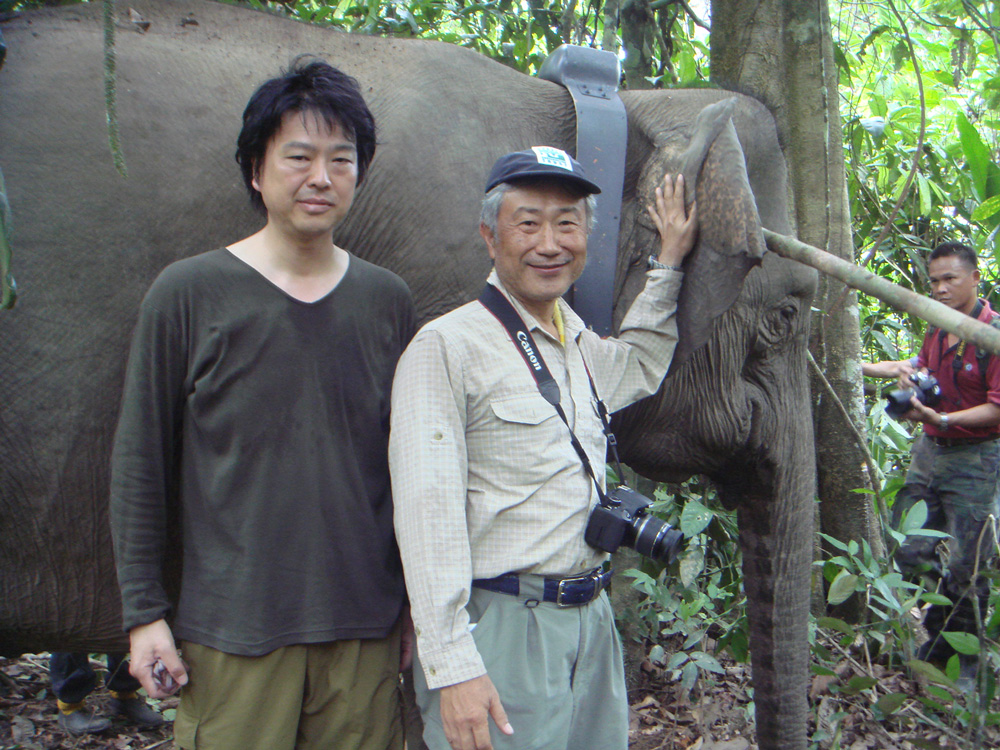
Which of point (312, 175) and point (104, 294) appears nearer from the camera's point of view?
point (312, 175)

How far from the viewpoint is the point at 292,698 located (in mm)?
1904

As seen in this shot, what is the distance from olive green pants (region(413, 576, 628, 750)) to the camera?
1877mm

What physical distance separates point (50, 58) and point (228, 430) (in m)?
1.24

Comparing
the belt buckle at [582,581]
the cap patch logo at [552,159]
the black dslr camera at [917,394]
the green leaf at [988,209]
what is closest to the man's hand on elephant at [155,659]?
the belt buckle at [582,581]

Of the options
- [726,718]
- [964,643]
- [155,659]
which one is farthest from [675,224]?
[726,718]

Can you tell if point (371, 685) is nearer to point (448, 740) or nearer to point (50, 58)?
point (448, 740)

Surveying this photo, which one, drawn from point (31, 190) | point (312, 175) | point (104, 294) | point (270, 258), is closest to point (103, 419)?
point (104, 294)

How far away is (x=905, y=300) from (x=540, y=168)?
813 mm

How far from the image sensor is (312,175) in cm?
188

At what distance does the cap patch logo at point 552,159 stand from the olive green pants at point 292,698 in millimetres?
1141

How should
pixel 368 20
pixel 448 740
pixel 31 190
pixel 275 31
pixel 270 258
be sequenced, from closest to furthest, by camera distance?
Answer: pixel 448 740 → pixel 270 258 → pixel 31 190 → pixel 275 31 → pixel 368 20

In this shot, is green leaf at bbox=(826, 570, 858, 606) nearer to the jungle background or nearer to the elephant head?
the jungle background

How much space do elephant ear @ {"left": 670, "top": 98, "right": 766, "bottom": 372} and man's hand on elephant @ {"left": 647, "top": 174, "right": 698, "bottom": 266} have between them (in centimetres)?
2

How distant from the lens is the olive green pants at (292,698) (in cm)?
188
